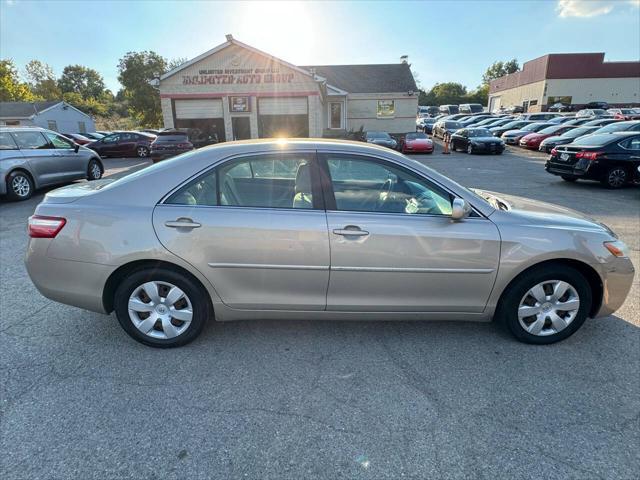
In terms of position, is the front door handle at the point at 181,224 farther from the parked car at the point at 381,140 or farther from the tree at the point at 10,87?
the tree at the point at 10,87

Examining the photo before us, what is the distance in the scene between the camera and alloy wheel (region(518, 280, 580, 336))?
9.55 feet

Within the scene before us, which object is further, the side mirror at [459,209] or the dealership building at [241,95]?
the dealership building at [241,95]

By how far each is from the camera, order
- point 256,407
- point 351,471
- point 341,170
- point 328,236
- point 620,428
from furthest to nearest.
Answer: point 341,170 < point 328,236 < point 256,407 < point 620,428 < point 351,471

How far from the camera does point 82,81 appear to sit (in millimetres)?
96875

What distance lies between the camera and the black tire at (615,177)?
10.1 meters

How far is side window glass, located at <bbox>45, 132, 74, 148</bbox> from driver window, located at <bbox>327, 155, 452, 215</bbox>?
9.94m

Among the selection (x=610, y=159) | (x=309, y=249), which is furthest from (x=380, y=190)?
(x=610, y=159)

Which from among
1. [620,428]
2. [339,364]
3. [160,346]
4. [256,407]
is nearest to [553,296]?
[620,428]

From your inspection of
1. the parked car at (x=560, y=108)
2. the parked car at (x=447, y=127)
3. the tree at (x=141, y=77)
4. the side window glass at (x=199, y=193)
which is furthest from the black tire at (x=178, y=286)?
the parked car at (x=560, y=108)

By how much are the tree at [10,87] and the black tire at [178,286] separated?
6836cm

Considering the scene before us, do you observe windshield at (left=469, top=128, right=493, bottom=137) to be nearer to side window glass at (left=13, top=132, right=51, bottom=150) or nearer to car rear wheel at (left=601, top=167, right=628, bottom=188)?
car rear wheel at (left=601, top=167, right=628, bottom=188)

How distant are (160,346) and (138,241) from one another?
0.88 metres

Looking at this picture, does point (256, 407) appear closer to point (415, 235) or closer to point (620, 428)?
point (415, 235)

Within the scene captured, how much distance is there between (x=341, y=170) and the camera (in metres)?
2.89
